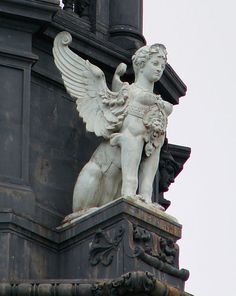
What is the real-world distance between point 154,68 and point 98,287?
13.1 ft

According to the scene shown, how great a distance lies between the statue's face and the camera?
5038 cm

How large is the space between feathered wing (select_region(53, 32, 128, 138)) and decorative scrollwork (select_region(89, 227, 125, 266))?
183 cm

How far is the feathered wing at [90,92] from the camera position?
50219 millimetres

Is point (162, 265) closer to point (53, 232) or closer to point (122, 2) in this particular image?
point (53, 232)

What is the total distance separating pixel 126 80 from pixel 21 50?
2189 millimetres

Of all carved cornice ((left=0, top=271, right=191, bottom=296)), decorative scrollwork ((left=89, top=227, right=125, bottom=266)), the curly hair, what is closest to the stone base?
decorative scrollwork ((left=89, top=227, right=125, bottom=266))

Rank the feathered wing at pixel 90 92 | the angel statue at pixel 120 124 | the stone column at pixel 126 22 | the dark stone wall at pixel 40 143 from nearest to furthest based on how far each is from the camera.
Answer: the dark stone wall at pixel 40 143, the angel statue at pixel 120 124, the feathered wing at pixel 90 92, the stone column at pixel 126 22

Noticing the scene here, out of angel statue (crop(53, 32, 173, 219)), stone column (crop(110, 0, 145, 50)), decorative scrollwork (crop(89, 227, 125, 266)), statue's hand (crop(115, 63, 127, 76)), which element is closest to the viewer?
decorative scrollwork (crop(89, 227, 125, 266))

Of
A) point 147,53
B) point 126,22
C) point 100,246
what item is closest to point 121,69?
point 147,53

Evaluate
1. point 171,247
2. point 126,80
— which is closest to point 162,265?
point 171,247

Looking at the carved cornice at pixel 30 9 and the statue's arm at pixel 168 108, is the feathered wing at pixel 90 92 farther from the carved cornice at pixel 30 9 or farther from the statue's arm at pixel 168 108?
the statue's arm at pixel 168 108

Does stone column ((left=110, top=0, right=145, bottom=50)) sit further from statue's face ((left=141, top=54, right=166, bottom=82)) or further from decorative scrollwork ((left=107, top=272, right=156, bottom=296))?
decorative scrollwork ((left=107, top=272, right=156, bottom=296))

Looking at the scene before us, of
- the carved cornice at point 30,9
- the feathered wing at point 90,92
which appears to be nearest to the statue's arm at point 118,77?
the feathered wing at point 90,92

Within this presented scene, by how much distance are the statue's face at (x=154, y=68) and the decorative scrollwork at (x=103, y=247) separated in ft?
8.86
